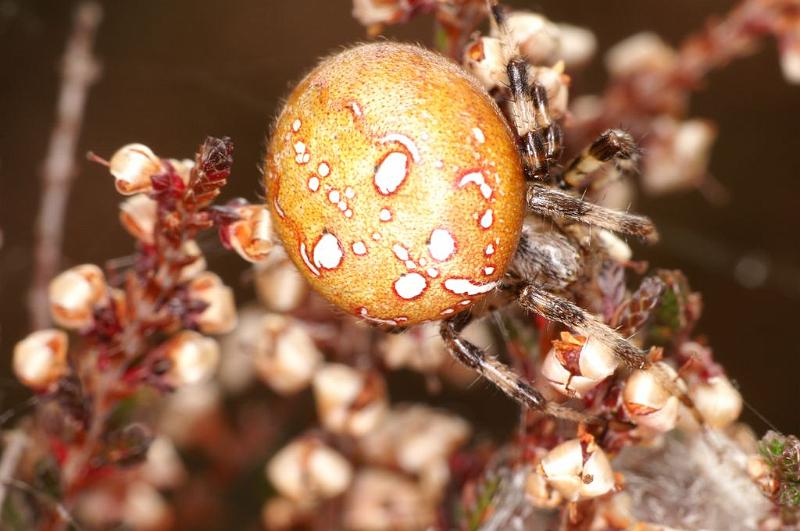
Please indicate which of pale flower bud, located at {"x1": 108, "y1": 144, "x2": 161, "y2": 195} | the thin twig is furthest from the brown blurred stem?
pale flower bud, located at {"x1": 108, "y1": 144, "x2": 161, "y2": 195}

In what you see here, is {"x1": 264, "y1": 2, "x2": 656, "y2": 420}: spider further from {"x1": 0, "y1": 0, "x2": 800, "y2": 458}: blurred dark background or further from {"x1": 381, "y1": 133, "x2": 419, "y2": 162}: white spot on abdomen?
{"x1": 0, "y1": 0, "x2": 800, "y2": 458}: blurred dark background


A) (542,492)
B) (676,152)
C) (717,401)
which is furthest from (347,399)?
(676,152)

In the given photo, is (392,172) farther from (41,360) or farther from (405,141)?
(41,360)

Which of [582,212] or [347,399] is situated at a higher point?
[582,212]

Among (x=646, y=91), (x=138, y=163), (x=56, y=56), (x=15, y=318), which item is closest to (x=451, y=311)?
(x=138, y=163)

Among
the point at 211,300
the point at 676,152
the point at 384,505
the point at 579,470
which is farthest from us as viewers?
the point at 676,152

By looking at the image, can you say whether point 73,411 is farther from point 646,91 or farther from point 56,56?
point 646,91
